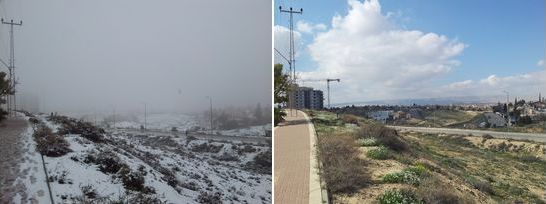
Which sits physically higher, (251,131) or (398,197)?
(251,131)

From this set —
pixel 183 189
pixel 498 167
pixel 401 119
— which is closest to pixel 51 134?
pixel 183 189

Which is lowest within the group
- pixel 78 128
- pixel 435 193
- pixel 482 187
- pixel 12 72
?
pixel 482 187

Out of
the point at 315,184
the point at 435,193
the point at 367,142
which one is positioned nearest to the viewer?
the point at 435,193

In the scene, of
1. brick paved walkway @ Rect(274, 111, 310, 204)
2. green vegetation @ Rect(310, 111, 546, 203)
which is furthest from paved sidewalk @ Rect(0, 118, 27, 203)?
green vegetation @ Rect(310, 111, 546, 203)

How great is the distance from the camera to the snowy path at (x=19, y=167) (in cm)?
284

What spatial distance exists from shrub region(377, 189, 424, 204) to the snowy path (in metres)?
3.20

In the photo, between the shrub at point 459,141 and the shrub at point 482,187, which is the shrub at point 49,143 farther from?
the shrub at point 459,141

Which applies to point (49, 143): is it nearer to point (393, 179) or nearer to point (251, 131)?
point (251, 131)

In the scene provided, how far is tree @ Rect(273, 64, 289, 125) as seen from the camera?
988 cm

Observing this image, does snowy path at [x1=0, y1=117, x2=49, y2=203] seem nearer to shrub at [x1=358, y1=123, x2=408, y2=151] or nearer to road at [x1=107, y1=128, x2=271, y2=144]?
road at [x1=107, y1=128, x2=271, y2=144]

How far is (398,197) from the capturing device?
486 centimetres

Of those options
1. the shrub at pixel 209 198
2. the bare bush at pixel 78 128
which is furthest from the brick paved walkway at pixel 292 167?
the bare bush at pixel 78 128

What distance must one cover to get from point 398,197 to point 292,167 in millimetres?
1746

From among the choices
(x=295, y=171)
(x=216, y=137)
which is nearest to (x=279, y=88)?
(x=295, y=171)
